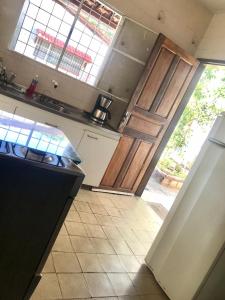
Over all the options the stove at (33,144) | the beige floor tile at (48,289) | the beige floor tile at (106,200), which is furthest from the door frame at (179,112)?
the stove at (33,144)

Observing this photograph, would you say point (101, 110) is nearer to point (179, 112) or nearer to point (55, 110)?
point (55, 110)

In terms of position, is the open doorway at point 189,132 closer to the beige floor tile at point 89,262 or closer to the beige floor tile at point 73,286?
the beige floor tile at point 89,262

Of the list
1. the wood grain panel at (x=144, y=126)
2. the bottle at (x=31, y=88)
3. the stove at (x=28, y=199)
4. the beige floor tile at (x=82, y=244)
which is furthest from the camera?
the wood grain panel at (x=144, y=126)

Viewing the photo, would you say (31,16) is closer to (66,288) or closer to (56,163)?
(56,163)

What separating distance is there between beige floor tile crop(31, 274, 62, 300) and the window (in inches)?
101

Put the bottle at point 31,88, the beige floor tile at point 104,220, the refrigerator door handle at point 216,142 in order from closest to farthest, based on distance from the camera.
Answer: the refrigerator door handle at point 216,142 < the beige floor tile at point 104,220 < the bottle at point 31,88

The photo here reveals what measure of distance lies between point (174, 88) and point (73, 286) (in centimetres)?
285

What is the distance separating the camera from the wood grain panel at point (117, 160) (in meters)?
3.73

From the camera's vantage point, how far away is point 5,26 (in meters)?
3.10

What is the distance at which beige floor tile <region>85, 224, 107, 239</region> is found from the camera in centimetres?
270

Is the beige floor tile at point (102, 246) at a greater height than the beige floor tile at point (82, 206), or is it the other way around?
the beige floor tile at point (82, 206)

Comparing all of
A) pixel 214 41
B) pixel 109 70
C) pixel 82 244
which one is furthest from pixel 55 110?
pixel 214 41

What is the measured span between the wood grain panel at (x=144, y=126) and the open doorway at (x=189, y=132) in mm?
1352

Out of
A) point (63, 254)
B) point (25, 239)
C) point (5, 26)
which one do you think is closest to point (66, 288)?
point (63, 254)
